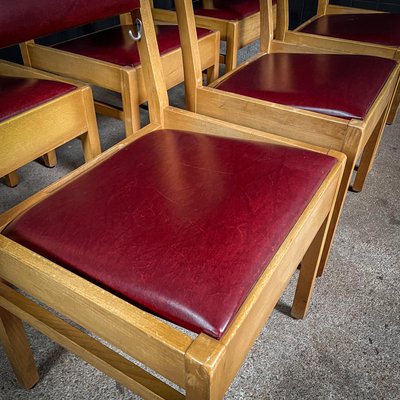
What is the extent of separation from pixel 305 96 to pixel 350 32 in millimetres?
713

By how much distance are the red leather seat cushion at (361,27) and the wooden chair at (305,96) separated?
0.30 meters

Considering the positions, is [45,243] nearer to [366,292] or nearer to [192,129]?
[192,129]

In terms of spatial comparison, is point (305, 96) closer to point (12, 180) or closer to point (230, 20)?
point (230, 20)

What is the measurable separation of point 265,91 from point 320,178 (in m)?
0.37

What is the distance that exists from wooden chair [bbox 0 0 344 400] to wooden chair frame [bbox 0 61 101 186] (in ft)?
1.01

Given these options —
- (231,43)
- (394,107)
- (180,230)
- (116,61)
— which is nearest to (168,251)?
(180,230)

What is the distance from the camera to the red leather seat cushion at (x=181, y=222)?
20.7 inches

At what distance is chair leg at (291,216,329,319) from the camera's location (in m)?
0.89

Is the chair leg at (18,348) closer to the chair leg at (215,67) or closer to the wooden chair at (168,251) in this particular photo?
the wooden chair at (168,251)

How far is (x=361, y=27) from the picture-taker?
1556mm

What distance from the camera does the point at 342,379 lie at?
89cm

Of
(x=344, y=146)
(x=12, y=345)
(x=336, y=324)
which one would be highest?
(x=344, y=146)

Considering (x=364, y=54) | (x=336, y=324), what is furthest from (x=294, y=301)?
(x=364, y=54)

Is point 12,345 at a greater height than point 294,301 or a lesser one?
greater
